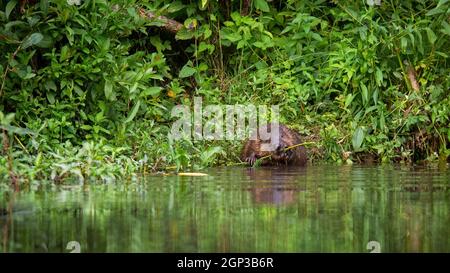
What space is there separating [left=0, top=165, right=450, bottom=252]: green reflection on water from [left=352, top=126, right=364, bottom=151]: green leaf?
231cm

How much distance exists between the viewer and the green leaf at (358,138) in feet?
30.8

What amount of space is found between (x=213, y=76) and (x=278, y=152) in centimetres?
195

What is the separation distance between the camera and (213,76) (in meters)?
10.8

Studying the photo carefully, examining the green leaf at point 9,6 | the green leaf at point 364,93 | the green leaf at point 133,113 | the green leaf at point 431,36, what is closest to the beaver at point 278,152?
the green leaf at point 364,93

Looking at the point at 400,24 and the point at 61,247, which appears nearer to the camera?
the point at 61,247

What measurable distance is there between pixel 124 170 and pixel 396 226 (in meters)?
3.14

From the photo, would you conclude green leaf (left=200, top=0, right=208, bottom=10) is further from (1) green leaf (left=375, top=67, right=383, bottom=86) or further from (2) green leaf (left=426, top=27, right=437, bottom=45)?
(2) green leaf (left=426, top=27, right=437, bottom=45)

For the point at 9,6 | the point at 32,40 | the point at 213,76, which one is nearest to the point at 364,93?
the point at 213,76

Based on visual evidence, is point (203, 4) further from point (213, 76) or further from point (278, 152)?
point (278, 152)

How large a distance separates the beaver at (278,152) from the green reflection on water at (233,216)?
211cm

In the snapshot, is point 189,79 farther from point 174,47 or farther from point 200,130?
point 200,130

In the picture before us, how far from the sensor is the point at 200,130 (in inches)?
378

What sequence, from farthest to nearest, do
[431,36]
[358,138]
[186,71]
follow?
[186,71] → [431,36] → [358,138]

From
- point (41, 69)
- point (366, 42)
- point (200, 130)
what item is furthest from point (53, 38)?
point (366, 42)
